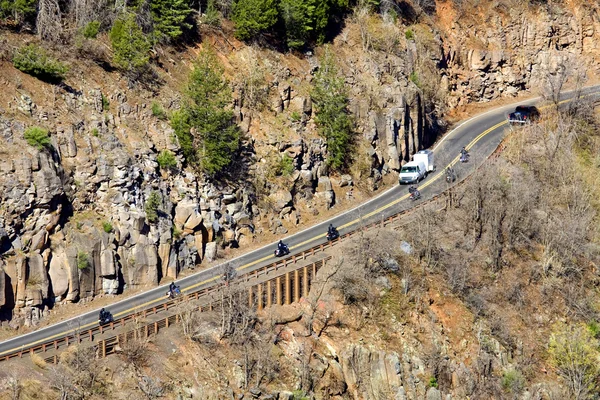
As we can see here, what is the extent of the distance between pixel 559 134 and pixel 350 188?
21.3 metres

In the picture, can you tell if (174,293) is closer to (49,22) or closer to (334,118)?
(334,118)

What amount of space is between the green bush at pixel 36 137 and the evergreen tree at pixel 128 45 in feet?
38.4

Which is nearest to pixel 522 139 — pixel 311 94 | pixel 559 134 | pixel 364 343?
pixel 559 134

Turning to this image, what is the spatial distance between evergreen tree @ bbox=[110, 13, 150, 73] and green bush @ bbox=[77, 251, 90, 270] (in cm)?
1749

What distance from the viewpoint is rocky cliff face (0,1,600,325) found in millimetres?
53219

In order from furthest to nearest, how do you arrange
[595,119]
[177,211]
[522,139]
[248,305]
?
[595,119] < [522,139] < [177,211] < [248,305]

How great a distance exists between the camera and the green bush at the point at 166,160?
60250mm

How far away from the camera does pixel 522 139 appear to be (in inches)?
2960

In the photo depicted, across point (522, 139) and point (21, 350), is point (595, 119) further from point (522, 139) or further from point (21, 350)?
point (21, 350)

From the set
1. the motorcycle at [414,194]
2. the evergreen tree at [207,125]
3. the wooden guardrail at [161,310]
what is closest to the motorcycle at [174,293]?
the wooden guardrail at [161,310]

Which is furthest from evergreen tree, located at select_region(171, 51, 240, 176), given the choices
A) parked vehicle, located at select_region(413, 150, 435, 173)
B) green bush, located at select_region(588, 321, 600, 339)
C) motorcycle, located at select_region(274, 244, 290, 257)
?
green bush, located at select_region(588, 321, 600, 339)

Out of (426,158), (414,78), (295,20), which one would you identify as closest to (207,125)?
(295,20)

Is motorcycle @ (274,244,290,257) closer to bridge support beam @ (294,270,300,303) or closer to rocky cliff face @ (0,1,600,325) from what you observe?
bridge support beam @ (294,270,300,303)

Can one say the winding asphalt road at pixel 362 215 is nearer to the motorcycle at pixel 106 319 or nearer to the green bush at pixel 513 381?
the motorcycle at pixel 106 319
